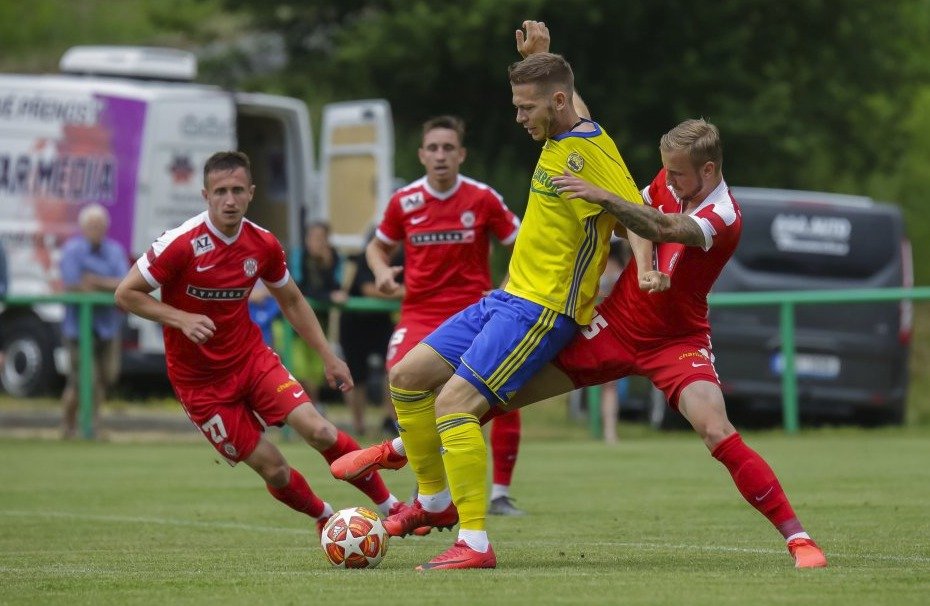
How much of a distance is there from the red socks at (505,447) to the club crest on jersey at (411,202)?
144 centimetres

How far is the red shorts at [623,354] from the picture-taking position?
7957 mm

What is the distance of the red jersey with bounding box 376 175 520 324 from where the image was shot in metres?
11.2

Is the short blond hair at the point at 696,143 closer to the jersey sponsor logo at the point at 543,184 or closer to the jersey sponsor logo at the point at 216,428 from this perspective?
the jersey sponsor logo at the point at 543,184

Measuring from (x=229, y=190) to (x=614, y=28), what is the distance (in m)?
23.3

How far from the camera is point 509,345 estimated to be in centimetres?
775

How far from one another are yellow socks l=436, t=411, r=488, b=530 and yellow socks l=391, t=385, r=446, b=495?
426 millimetres

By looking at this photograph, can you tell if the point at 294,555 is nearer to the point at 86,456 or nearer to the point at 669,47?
the point at 86,456

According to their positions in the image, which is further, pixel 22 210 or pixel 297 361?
pixel 22 210

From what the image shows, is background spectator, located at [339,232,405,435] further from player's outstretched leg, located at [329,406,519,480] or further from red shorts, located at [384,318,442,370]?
player's outstretched leg, located at [329,406,519,480]

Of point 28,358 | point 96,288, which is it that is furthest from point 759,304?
point 28,358

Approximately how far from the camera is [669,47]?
3188 centimetres

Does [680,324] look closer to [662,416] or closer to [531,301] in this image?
[531,301]

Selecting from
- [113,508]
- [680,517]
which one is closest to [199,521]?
[113,508]

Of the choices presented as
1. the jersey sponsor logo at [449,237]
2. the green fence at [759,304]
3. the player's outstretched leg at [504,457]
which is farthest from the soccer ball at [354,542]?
the green fence at [759,304]
